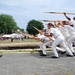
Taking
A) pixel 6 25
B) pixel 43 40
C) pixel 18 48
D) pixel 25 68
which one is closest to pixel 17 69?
pixel 25 68

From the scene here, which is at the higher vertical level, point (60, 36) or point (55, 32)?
point (55, 32)

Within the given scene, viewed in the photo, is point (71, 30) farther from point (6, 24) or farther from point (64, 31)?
point (6, 24)

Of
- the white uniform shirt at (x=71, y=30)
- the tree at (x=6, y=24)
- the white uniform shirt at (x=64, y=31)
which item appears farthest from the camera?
the tree at (x=6, y=24)

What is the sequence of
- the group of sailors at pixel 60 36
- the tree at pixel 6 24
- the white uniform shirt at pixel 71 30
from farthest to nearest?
the tree at pixel 6 24 → the white uniform shirt at pixel 71 30 → the group of sailors at pixel 60 36

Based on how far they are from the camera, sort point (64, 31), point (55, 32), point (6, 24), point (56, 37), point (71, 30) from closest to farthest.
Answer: point (55, 32)
point (56, 37)
point (71, 30)
point (64, 31)
point (6, 24)

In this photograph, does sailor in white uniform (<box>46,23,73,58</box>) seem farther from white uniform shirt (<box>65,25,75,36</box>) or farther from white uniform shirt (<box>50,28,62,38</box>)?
white uniform shirt (<box>65,25,75,36</box>)

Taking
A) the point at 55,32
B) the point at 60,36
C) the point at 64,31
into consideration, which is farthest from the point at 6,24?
the point at 55,32

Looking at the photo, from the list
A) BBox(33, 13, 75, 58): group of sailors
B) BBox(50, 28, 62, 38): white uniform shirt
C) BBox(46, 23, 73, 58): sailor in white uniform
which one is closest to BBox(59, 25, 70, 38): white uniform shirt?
BBox(33, 13, 75, 58): group of sailors

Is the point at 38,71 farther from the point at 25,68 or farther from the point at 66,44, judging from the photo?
the point at 66,44

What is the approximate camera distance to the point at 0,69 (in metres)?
10.3

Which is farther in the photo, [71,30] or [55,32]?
[71,30]

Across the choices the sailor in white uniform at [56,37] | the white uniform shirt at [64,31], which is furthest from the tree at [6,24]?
the sailor in white uniform at [56,37]

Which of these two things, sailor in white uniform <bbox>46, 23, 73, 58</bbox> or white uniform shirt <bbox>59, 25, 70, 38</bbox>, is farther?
white uniform shirt <bbox>59, 25, 70, 38</bbox>

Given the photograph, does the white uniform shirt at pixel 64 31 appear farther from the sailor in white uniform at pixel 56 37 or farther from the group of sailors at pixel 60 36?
the sailor in white uniform at pixel 56 37
